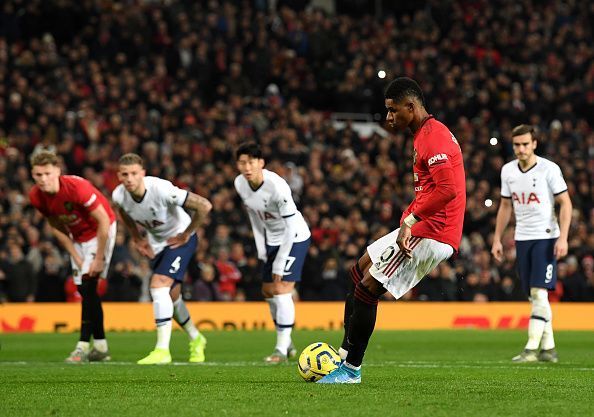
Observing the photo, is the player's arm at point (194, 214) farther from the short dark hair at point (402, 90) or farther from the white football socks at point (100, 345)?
the short dark hair at point (402, 90)

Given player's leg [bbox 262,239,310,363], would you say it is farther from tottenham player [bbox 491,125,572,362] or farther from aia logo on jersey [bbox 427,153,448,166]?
aia logo on jersey [bbox 427,153,448,166]

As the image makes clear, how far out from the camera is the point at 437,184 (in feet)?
28.4

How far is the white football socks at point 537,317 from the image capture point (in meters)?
12.9

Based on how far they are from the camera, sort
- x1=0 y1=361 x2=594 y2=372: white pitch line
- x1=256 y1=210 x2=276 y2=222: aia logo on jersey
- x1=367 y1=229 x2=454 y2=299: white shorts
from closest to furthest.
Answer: x1=367 y1=229 x2=454 y2=299: white shorts < x1=0 y1=361 x2=594 y2=372: white pitch line < x1=256 y1=210 x2=276 y2=222: aia logo on jersey

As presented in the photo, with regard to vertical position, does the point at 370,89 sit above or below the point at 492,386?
above

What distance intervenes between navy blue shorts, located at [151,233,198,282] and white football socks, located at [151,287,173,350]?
200 mm

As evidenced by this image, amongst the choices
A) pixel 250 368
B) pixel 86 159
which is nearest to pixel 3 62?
pixel 86 159

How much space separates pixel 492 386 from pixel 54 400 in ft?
11.3

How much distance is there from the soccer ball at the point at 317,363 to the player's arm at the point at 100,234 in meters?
3.96

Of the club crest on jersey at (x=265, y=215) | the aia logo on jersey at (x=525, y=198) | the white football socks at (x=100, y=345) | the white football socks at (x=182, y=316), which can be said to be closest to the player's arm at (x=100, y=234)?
the white football socks at (x=100, y=345)

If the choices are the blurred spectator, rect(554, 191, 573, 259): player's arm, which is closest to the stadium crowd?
the blurred spectator

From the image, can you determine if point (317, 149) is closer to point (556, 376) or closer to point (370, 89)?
point (370, 89)

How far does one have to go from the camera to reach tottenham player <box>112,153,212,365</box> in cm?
1218

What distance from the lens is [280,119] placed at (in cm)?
2697
